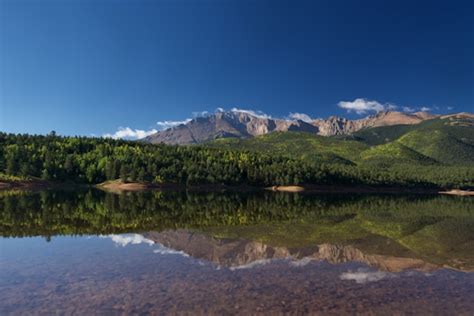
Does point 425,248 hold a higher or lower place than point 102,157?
lower

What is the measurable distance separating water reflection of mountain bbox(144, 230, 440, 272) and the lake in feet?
0.33

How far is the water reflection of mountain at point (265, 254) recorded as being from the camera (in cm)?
3203

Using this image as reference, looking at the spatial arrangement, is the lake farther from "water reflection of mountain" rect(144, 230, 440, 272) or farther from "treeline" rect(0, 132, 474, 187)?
"treeline" rect(0, 132, 474, 187)

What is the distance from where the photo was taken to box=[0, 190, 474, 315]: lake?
2161 centimetres

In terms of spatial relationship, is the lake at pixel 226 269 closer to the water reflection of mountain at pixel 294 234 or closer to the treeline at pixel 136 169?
the water reflection of mountain at pixel 294 234

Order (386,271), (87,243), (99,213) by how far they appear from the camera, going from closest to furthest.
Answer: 1. (386,271)
2. (87,243)
3. (99,213)

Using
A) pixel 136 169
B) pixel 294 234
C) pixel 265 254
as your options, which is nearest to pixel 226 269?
pixel 265 254

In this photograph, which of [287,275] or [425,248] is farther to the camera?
[425,248]

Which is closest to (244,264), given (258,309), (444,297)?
(258,309)

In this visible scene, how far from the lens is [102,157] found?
191875mm

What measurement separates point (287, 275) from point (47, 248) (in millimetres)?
23701

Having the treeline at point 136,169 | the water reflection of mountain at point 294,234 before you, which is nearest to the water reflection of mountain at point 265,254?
the water reflection of mountain at point 294,234

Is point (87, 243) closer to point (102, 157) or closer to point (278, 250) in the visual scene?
point (278, 250)

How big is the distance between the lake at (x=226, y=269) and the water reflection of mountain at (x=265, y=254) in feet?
0.33
